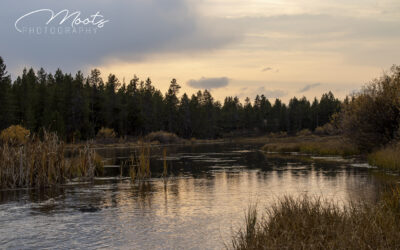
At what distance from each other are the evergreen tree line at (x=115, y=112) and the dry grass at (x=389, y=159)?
133 feet

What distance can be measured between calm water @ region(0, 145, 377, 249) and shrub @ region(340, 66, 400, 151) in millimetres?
11118

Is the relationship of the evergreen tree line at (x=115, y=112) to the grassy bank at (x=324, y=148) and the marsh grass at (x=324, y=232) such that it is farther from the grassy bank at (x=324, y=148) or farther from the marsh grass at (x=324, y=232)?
the marsh grass at (x=324, y=232)

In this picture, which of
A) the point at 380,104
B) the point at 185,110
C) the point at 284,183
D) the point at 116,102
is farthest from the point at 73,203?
the point at 185,110

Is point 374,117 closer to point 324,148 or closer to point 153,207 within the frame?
point 324,148

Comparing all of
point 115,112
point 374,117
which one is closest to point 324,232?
point 374,117

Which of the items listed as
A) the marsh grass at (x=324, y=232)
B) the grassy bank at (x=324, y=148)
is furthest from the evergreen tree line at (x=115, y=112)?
the marsh grass at (x=324, y=232)

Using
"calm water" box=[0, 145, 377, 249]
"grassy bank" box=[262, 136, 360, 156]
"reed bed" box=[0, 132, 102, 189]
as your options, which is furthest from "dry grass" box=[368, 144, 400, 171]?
"reed bed" box=[0, 132, 102, 189]

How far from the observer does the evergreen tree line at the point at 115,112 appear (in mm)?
97188

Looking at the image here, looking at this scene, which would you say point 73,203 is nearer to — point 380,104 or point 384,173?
point 384,173

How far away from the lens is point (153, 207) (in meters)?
20.7

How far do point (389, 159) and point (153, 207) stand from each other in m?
21.8

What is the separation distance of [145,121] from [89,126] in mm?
27811

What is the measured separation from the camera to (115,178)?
33188 mm

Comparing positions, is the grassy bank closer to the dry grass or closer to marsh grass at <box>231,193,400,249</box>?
the dry grass
